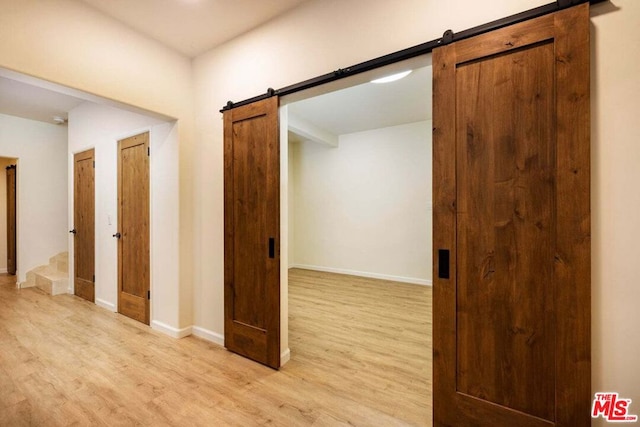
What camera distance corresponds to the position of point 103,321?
3260mm

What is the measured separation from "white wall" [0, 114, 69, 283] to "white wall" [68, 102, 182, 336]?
3.77 feet

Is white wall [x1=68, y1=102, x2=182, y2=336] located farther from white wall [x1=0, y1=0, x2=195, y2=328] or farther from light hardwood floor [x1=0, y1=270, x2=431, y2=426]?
light hardwood floor [x1=0, y1=270, x2=431, y2=426]

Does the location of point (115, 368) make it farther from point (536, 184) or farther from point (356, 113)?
point (356, 113)

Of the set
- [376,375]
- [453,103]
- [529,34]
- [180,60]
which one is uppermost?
[180,60]

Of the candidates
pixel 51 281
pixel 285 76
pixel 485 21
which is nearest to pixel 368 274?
pixel 285 76

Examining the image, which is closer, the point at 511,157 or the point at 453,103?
the point at 511,157

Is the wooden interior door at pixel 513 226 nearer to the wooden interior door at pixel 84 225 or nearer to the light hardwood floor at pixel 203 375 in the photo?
the light hardwood floor at pixel 203 375

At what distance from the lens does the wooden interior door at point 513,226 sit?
127 centimetres

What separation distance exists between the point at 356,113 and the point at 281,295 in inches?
133

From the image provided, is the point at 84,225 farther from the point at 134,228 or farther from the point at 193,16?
the point at 193,16

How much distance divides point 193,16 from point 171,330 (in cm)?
297

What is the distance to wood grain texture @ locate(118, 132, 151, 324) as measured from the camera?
10.4 feet

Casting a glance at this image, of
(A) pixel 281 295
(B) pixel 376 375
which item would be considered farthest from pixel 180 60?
(B) pixel 376 375

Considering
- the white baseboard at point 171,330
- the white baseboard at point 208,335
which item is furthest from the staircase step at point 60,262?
the white baseboard at point 208,335
